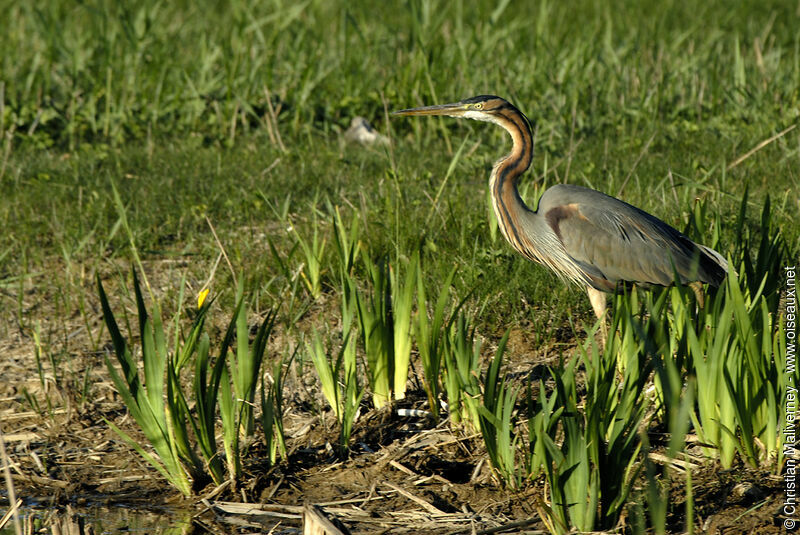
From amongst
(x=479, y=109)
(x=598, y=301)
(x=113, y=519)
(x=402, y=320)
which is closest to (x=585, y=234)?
(x=598, y=301)

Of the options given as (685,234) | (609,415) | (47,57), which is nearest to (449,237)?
(685,234)

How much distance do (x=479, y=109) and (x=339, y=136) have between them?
2.63 m

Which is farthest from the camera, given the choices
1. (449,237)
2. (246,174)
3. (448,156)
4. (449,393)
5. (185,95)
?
(185,95)

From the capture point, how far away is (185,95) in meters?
7.57

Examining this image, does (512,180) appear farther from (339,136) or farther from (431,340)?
(339,136)

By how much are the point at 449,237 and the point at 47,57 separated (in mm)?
3982

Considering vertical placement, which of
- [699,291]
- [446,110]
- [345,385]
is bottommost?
[345,385]

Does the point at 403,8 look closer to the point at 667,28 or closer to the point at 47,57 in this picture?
the point at 667,28

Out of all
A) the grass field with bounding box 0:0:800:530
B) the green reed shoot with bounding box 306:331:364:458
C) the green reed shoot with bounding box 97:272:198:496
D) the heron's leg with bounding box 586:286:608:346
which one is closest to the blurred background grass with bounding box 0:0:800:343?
the grass field with bounding box 0:0:800:530

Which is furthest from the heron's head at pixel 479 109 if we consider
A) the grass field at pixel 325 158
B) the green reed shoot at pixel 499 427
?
the green reed shoot at pixel 499 427

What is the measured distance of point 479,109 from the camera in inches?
186

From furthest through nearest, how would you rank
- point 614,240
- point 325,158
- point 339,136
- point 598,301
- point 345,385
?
1. point 339,136
2. point 325,158
3. point 598,301
4. point 614,240
5. point 345,385

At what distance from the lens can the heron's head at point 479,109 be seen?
464 centimetres

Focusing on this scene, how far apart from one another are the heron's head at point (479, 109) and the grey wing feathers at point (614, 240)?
0.48m
